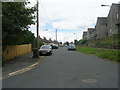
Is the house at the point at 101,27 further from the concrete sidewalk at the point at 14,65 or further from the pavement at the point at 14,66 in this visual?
the pavement at the point at 14,66

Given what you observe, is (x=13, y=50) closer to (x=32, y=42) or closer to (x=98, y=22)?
(x=32, y=42)

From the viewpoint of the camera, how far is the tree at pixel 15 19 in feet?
57.0

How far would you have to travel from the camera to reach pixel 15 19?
18.5 meters

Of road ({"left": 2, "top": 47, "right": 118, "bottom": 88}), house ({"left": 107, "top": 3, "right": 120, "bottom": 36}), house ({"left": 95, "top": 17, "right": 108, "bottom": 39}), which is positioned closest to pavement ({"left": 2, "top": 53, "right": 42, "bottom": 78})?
road ({"left": 2, "top": 47, "right": 118, "bottom": 88})

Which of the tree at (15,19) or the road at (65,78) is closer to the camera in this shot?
the road at (65,78)

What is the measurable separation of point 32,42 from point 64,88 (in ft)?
118

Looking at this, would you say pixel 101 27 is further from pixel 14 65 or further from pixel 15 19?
pixel 14 65

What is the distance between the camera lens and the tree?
1736 centimetres

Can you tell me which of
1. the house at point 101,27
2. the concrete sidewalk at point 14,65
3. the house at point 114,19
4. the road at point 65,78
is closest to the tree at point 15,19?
the concrete sidewalk at point 14,65

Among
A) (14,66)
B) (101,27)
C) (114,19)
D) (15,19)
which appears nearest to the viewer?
(14,66)

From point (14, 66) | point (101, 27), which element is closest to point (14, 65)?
point (14, 66)

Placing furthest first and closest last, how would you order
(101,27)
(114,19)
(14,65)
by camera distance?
1. (101,27)
2. (114,19)
3. (14,65)

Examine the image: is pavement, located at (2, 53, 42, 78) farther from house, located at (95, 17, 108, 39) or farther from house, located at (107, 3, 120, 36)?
house, located at (95, 17, 108, 39)

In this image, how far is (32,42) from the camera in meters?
43.8
